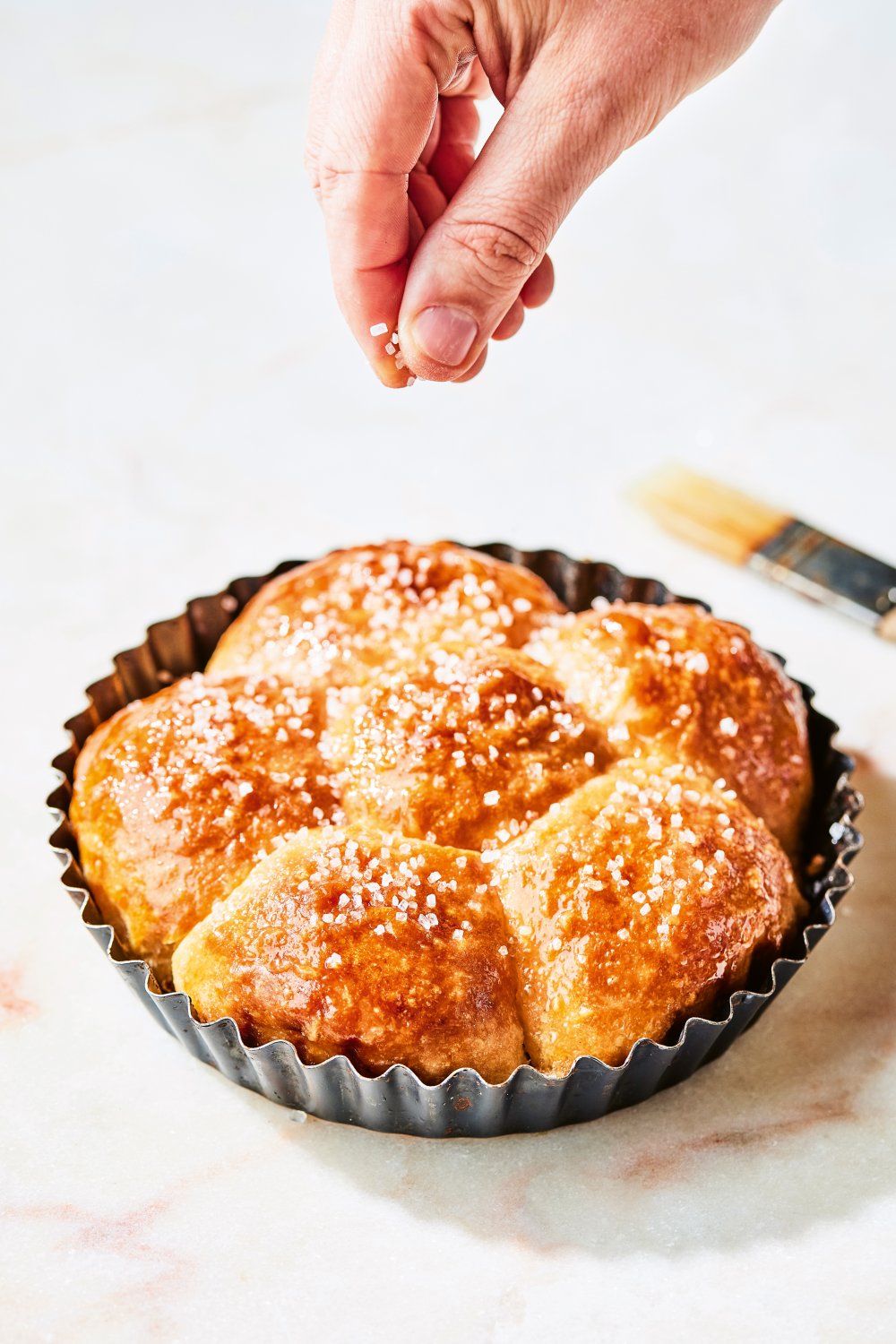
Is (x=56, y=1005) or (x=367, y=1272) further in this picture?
(x=56, y=1005)

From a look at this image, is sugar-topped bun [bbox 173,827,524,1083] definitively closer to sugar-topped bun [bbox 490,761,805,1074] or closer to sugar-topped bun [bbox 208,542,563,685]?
sugar-topped bun [bbox 490,761,805,1074]

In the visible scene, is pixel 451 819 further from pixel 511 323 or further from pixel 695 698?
pixel 511 323

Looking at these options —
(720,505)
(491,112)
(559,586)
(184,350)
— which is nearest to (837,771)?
(559,586)

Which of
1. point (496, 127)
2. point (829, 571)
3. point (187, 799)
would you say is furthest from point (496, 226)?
point (829, 571)

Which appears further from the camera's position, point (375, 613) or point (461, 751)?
point (375, 613)

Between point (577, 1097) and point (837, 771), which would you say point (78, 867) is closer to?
point (577, 1097)

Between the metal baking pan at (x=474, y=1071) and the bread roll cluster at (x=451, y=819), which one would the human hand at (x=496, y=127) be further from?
the metal baking pan at (x=474, y=1071)
